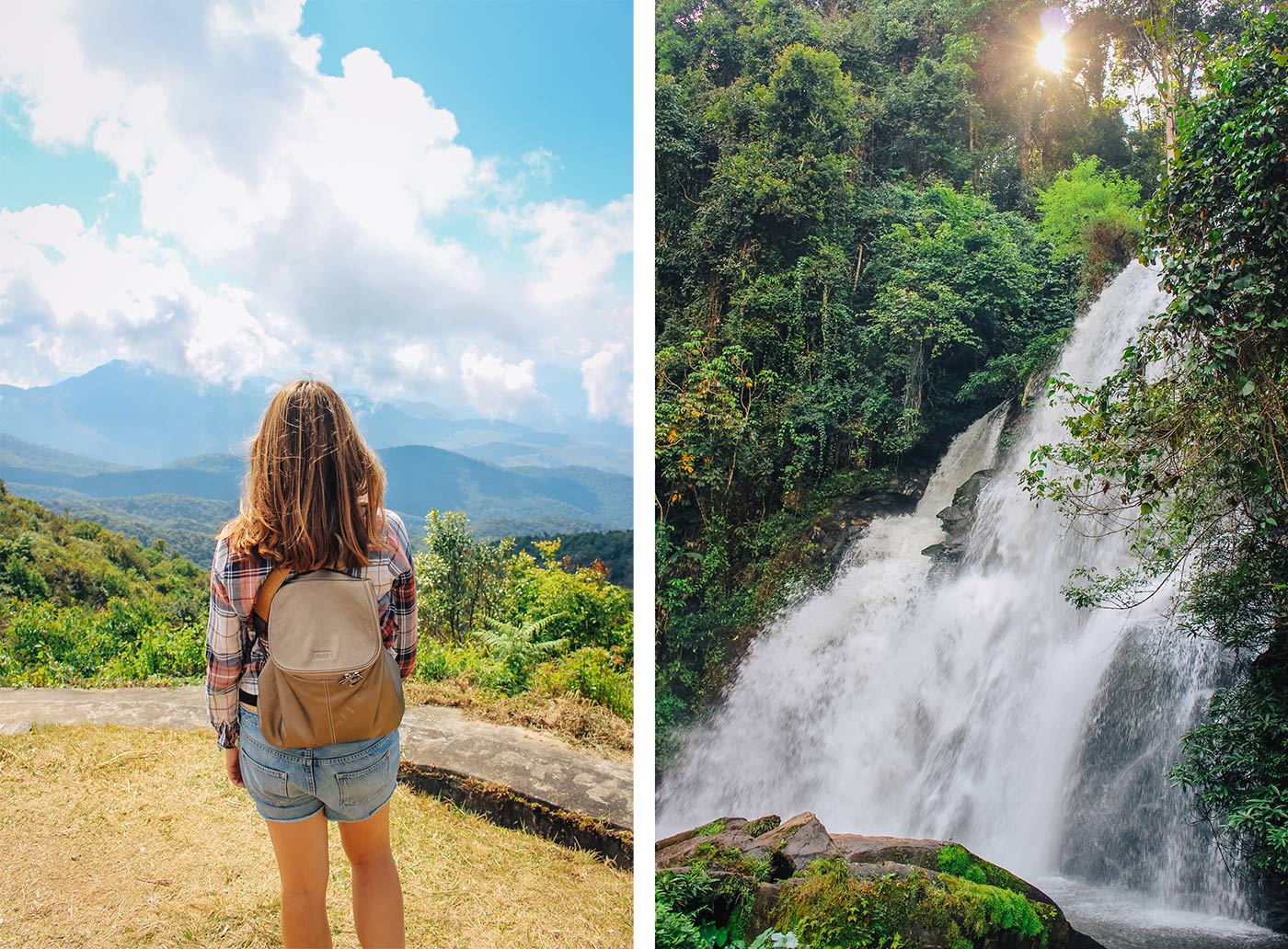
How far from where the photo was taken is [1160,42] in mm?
1840

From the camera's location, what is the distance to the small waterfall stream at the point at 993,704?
5.89ft

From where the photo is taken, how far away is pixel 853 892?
6.30ft

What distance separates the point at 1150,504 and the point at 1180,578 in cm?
20

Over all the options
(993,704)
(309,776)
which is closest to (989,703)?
(993,704)

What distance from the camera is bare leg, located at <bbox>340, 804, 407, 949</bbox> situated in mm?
1416

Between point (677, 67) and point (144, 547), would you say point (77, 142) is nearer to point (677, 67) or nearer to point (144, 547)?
point (144, 547)

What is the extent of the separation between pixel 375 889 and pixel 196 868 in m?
0.95

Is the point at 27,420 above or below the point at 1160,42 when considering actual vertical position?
below


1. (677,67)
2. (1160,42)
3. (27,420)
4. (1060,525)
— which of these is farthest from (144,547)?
(1160,42)

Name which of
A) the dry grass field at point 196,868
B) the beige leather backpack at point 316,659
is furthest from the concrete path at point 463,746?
the beige leather backpack at point 316,659

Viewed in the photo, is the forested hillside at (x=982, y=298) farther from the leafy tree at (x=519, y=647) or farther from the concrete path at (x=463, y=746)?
the leafy tree at (x=519, y=647)

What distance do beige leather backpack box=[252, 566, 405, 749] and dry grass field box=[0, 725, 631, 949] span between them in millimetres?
960

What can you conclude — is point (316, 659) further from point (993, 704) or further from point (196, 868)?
point (993, 704)

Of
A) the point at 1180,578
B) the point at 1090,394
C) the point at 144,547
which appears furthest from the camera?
the point at 144,547
